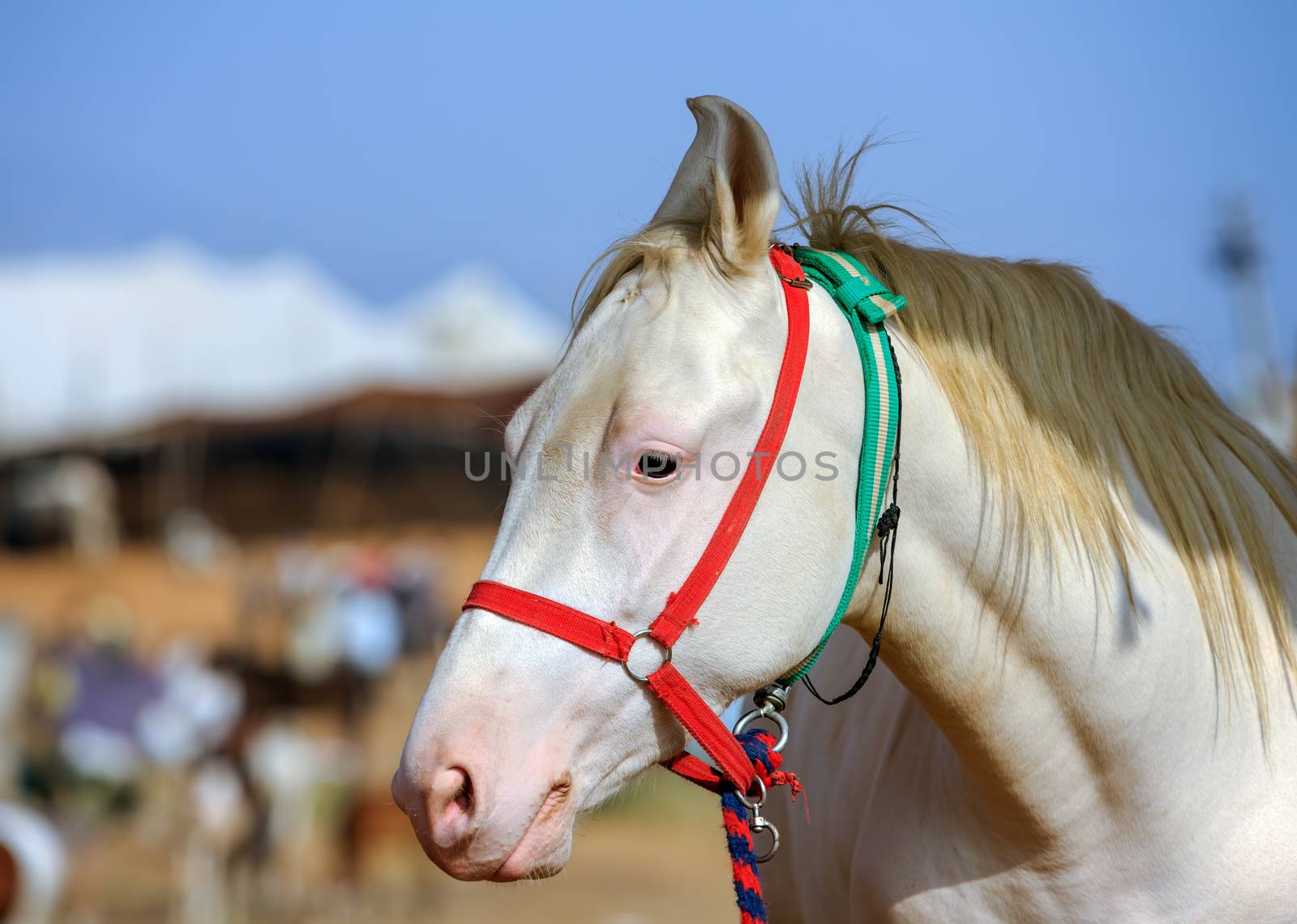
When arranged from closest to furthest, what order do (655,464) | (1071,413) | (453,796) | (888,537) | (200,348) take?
(453,796) < (655,464) < (888,537) < (1071,413) < (200,348)

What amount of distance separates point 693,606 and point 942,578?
46 centimetres

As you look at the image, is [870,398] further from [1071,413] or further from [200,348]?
[200,348]

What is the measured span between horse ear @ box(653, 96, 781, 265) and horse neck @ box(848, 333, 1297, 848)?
0.34 m

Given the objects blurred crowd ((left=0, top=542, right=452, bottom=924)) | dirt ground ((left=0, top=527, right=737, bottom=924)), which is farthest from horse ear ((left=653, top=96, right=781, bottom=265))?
blurred crowd ((left=0, top=542, right=452, bottom=924))

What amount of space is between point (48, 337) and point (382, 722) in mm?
15034

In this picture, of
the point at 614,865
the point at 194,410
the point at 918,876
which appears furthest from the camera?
the point at 194,410

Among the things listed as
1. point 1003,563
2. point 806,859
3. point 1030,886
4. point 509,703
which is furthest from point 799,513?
point 806,859

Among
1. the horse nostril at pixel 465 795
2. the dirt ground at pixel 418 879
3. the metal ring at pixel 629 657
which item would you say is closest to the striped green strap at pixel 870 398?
the metal ring at pixel 629 657

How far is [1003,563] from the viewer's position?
6.04 ft

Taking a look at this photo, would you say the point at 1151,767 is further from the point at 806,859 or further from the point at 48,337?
the point at 48,337

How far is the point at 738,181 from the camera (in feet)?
5.99

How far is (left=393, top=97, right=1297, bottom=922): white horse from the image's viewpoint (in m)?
1.68

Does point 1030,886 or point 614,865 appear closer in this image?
point 1030,886

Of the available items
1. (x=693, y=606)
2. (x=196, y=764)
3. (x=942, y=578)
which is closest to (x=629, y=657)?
(x=693, y=606)
